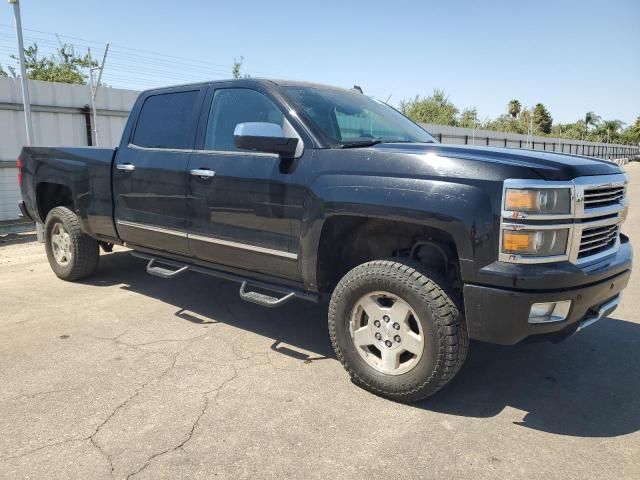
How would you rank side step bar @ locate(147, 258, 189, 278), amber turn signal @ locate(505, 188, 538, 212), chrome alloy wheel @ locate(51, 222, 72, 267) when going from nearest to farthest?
amber turn signal @ locate(505, 188, 538, 212) < side step bar @ locate(147, 258, 189, 278) < chrome alloy wheel @ locate(51, 222, 72, 267)

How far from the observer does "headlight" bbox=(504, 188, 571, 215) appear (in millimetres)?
2627

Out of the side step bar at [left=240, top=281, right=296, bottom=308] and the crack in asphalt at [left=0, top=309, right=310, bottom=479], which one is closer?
the crack in asphalt at [left=0, top=309, right=310, bottom=479]

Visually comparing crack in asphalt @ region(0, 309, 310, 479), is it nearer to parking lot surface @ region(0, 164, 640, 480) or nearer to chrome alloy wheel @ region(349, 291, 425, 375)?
parking lot surface @ region(0, 164, 640, 480)

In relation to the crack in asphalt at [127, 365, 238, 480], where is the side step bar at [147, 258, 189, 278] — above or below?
above

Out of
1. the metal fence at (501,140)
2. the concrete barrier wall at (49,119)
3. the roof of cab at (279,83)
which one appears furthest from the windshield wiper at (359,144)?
the concrete barrier wall at (49,119)

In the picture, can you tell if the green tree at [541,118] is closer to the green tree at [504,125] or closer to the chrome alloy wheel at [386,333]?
the green tree at [504,125]

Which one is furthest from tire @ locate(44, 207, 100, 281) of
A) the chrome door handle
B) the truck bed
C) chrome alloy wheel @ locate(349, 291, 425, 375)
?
chrome alloy wheel @ locate(349, 291, 425, 375)

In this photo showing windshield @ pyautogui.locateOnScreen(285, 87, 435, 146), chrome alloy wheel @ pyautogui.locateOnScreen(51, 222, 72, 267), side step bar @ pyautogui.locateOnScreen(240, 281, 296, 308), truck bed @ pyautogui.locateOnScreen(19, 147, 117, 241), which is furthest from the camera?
chrome alloy wheel @ pyautogui.locateOnScreen(51, 222, 72, 267)

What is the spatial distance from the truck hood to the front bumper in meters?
0.52

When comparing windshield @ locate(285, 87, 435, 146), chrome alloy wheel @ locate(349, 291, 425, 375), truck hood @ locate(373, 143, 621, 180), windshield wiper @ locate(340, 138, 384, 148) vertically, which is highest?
windshield @ locate(285, 87, 435, 146)

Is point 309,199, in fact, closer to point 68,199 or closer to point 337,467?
point 337,467

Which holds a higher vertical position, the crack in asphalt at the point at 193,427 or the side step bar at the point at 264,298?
the side step bar at the point at 264,298

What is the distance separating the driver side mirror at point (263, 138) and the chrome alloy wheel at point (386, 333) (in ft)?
3.71

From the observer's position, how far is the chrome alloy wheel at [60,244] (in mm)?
5797
